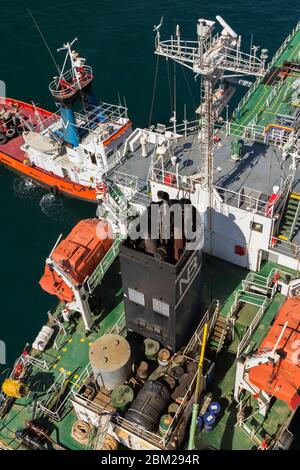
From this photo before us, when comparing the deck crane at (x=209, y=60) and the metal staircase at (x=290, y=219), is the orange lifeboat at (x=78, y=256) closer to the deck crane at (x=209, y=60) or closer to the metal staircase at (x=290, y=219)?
the deck crane at (x=209, y=60)

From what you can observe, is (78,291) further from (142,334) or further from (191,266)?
(191,266)

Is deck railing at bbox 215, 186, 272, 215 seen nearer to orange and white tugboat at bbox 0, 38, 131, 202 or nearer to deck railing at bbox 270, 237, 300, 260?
deck railing at bbox 270, 237, 300, 260

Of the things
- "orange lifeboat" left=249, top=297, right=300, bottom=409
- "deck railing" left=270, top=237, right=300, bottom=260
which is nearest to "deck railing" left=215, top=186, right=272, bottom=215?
"deck railing" left=270, top=237, right=300, bottom=260

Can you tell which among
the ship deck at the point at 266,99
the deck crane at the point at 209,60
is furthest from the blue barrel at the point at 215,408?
the ship deck at the point at 266,99

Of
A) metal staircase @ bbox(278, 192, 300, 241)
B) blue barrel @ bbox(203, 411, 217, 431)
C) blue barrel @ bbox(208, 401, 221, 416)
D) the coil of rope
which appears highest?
metal staircase @ bbox(278, 192, 300, 241)

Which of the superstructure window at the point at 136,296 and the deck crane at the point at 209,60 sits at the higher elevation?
the deck crane at the point at 209,60
